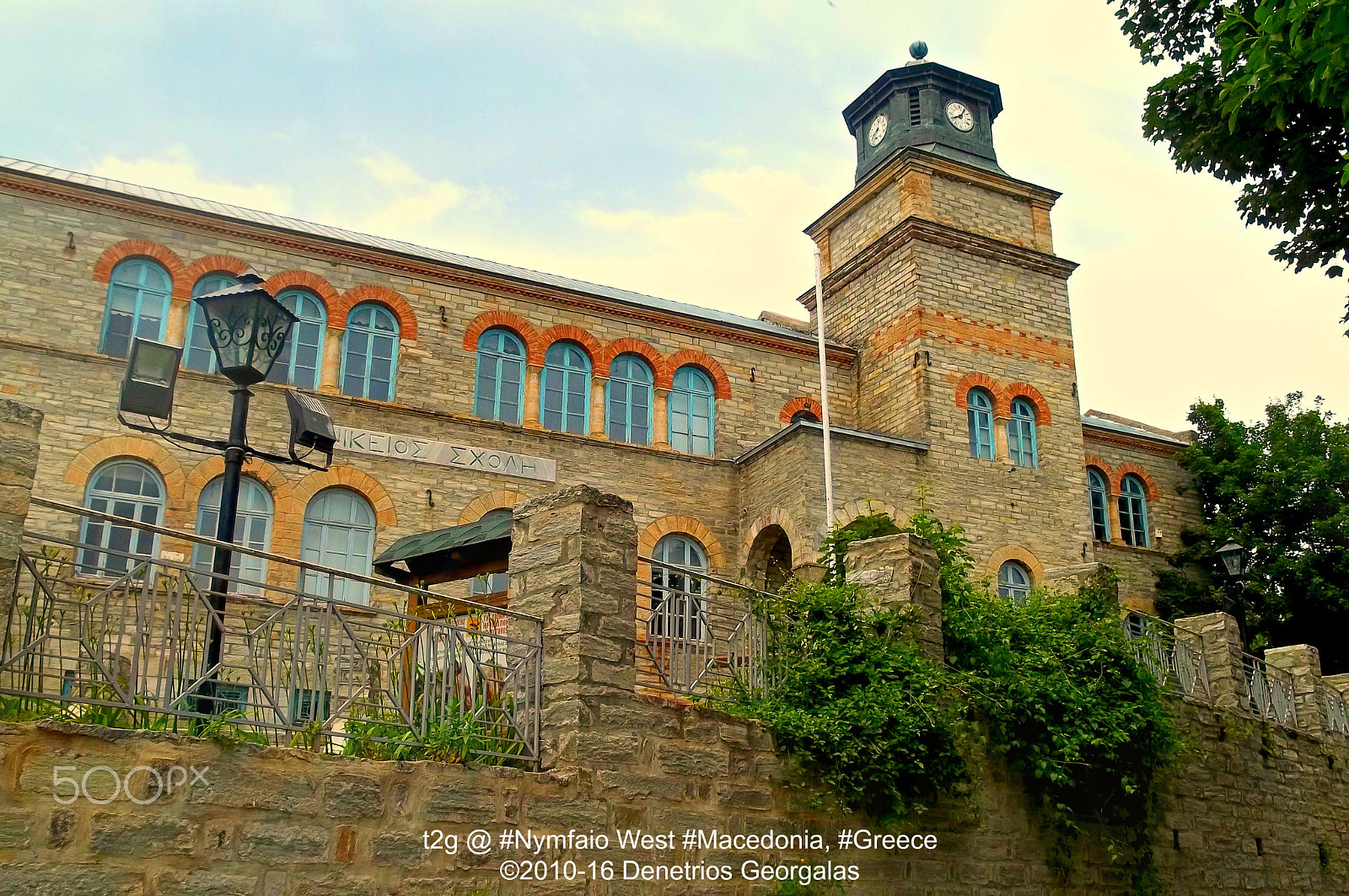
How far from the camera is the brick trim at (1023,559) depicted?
19.3m

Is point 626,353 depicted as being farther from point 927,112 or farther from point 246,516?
point 927,112

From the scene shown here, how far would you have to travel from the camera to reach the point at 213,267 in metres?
16.7

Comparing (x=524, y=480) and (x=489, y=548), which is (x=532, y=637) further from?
(x=524, y=480)

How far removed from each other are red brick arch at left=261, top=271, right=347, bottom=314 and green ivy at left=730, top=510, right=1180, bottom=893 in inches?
382

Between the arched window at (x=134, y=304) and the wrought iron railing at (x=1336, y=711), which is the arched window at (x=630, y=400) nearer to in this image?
the arched window at (x=134, y=304)

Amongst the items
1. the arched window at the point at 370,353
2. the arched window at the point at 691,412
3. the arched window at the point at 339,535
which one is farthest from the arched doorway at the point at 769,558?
the arched window at the point at 370,353

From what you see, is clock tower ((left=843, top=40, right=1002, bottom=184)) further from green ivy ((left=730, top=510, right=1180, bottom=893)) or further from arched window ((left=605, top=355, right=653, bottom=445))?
green ivy ((left=730, top=510, right=1180, bottom=893))

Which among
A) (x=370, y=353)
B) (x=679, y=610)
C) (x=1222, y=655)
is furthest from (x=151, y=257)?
(x=1222, y=655)

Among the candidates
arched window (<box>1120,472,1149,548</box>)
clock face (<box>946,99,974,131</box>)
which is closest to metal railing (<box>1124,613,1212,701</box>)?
arched window (<box>1120,472,1149,548</box>)

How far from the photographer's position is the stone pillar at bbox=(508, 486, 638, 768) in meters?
6.89

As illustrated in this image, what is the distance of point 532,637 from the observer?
281 inches

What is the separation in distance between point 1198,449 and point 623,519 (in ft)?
66.2

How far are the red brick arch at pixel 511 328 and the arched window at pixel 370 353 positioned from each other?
1.19m

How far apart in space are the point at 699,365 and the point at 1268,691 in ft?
32.1
